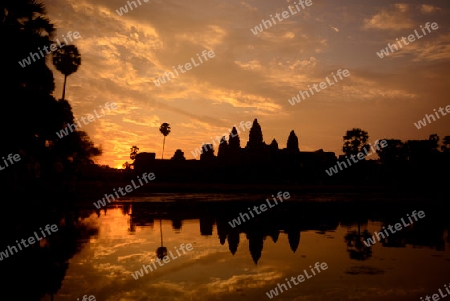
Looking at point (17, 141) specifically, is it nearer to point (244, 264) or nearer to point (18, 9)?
point (18, 9)

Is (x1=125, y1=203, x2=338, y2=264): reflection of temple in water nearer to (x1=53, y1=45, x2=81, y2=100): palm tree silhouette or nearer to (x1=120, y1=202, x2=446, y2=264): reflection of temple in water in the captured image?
(x1=120, y1=202, x2=446, y2=264): reflection of temple in water

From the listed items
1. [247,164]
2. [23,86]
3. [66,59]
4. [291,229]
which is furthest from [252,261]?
[247,164]

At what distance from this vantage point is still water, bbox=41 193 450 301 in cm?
874

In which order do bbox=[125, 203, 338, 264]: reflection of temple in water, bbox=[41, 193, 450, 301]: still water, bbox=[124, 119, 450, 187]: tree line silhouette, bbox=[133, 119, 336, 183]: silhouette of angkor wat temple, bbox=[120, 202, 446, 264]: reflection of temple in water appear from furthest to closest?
bbox=[133, 119, 336, 183]: silhouette of angkor wat temple, bbox=[124, 119, 450, 187]: tree line silhouette, bbox=[125, 203, 338, 264]: reflection of temple in water, bbox=[120, 202, 446, 264]: reflection of temple in water, bbox=[41, 193, 450, 301]: still water

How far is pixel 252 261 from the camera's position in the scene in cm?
1190

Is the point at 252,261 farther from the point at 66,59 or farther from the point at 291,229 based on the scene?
the point at 66,59

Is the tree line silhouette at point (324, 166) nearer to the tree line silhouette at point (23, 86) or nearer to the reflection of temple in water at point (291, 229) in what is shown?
the reflection of temple in water at point (291, 229)

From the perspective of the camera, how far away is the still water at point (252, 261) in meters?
8.74

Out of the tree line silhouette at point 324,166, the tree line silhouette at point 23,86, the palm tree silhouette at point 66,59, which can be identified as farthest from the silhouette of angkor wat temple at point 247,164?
the tree line silhouette at point 23,86

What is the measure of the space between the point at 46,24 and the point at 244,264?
17.7 metres

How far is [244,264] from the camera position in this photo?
11.5 m

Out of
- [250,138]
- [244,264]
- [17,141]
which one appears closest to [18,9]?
[17,141]

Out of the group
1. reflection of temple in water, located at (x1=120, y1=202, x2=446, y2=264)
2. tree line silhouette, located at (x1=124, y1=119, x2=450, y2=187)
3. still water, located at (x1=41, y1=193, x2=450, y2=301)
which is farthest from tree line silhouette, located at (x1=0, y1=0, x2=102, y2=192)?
tree line silhouette, located at (x1=124, y1=119, x2=450, y2=187)

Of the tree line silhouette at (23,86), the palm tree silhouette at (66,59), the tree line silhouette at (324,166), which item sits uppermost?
the palm tree silhouette at (66,59)
